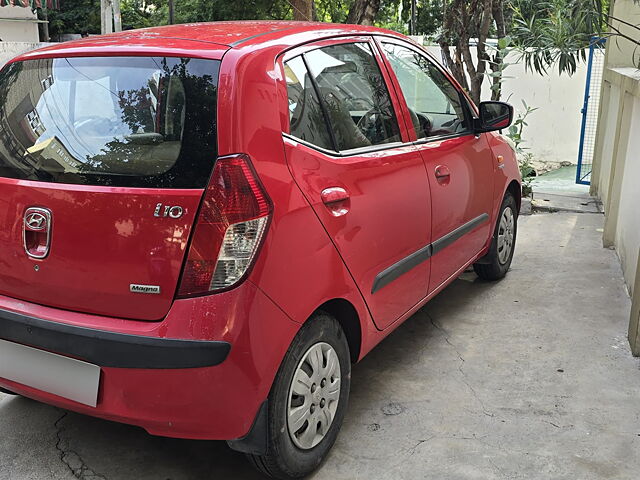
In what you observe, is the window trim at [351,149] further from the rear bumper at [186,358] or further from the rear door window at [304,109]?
the rear bumper at [186,358]

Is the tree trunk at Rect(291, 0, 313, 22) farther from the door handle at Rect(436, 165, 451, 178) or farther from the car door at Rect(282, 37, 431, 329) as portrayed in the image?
the car door at Rect(282, 37, 431, 329)

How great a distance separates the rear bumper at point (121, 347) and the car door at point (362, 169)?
23.8 inches

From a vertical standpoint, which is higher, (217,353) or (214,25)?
(214,25)

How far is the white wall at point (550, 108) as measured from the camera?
1178 centimetres

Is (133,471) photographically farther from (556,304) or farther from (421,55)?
(556,304)

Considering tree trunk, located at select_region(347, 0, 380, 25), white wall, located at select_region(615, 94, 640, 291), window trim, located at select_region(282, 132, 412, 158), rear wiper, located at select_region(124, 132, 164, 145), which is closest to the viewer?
rear wiper, located at select_region(124, 132, 164, 145)

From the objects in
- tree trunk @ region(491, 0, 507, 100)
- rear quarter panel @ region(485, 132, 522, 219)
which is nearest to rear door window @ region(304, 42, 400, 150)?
rear quarter panel @ region(485, 132, 522, 219)

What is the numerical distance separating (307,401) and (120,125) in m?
1.21

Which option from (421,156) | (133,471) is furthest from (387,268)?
(133,471)

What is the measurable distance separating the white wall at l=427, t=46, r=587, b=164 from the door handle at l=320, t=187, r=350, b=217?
986 cm

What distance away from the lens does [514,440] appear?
9.71 feet

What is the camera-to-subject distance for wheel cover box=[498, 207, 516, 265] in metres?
4.93

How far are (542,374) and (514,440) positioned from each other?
755 mm

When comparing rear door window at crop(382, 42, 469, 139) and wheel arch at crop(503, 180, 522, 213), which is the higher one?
rear door window at crop(382, 42, 469, 139)
